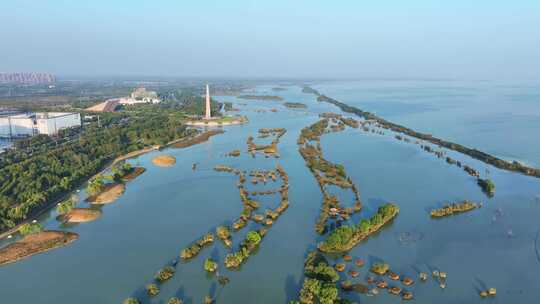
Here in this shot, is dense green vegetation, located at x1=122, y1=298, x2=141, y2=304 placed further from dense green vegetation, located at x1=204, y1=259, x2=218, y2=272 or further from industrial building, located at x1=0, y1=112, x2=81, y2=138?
industrial building, located at x1=0, y1=112, x2=81, y2=138

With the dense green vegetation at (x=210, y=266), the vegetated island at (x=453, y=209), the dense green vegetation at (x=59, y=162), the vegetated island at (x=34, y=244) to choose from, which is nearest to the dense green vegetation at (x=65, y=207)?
the dense green vegetation at (x=59, y=162)

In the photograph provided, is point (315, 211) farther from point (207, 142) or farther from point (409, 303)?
point (207, 142)

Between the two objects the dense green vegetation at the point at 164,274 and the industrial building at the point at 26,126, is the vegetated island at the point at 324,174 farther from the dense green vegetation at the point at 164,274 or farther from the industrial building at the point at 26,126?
the industrial building at the point at 26,126

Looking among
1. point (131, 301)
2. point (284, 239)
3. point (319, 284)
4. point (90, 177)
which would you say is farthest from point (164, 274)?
point (90, 177)

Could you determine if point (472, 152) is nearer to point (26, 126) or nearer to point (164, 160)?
point (164, 160)

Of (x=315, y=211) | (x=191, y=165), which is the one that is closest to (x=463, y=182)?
(x=315, y=211)

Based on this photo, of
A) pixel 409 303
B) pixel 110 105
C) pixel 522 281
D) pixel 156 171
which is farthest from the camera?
pixel 110 105
